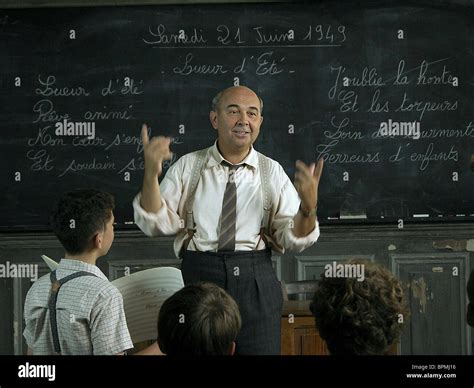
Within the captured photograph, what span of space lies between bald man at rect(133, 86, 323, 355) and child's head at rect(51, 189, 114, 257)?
28 centimetres

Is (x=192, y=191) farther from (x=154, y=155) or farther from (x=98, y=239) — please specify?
(x=98, y=239)

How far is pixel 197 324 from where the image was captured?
2246 millimetres

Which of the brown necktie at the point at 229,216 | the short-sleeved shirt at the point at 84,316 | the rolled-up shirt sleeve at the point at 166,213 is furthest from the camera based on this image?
the brown necktie at the point at 229,216

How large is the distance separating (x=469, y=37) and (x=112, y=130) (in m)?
1.66

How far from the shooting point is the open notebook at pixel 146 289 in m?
2.87

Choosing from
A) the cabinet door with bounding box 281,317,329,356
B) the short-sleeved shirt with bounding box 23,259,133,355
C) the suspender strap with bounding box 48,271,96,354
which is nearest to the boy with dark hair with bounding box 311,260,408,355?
the short-sleeved shirt with bounding box 23,259,133,355

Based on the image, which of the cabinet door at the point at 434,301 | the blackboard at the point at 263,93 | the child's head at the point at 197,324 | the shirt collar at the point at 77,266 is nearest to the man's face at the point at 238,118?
the shirt collar at the point at 77,266

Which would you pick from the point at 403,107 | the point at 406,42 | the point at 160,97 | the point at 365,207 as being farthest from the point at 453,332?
the point at 160,97

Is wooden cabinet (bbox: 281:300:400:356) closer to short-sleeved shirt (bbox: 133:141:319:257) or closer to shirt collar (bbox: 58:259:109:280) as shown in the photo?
short-sleeved shirt (bbox: 133:141:319:257)

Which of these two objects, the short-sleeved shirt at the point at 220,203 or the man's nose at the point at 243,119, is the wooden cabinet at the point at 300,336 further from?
the man's nose at the point at 243,119

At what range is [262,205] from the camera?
3.20 meters

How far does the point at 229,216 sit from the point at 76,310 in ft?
2.79

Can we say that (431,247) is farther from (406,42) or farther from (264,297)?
(264,297)

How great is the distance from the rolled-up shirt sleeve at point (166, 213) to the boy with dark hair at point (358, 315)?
0.86m
